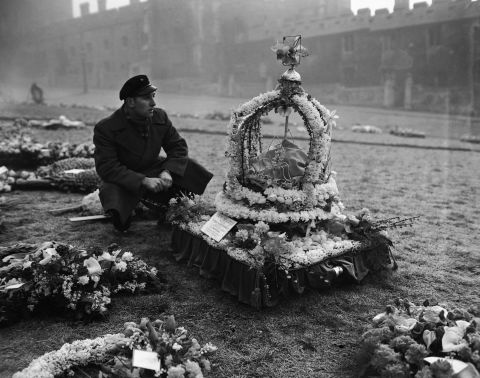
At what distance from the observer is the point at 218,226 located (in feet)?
17.3

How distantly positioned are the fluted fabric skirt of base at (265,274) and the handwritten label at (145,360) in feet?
4.57

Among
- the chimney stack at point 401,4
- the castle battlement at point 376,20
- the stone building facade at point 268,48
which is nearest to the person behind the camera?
the castle battlement at point 376,20

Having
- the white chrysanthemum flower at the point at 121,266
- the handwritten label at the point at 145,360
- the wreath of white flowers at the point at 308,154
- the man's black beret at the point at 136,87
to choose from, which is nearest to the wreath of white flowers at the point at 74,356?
the handwritten label at the point at 145,360

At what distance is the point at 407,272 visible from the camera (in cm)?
523

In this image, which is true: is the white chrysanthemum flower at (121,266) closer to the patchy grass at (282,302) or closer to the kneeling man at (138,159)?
the patchy grass at (282,302)

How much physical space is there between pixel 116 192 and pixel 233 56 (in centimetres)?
4280

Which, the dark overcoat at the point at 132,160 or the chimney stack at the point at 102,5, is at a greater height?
the chimney stack at the point at 102,5

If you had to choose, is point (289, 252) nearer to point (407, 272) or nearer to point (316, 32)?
point (407, 272)

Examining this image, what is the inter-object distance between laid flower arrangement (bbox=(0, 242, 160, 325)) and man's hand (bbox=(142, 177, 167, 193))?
1229 mm

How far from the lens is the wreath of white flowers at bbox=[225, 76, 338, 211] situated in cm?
516

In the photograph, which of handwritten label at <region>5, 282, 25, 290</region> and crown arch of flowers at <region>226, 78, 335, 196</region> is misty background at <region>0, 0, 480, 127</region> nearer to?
crown arch of flowers at <region>226, 78, 335, 196</region>

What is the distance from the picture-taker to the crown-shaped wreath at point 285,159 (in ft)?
17.0

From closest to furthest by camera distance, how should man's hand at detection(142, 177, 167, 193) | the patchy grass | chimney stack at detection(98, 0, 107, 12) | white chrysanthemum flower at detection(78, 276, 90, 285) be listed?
the patchy grass
white chrysanthemum flower at detection(78, 276, 90, 285)
man's hand at detection(142, 177, 167, 193)
chimney stack at detection(98, 0, 107, 12)

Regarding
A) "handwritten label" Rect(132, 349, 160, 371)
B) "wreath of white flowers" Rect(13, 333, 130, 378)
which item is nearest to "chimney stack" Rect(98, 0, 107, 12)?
"wreath of white flowers" Rect(13, 333, 130, 378)
